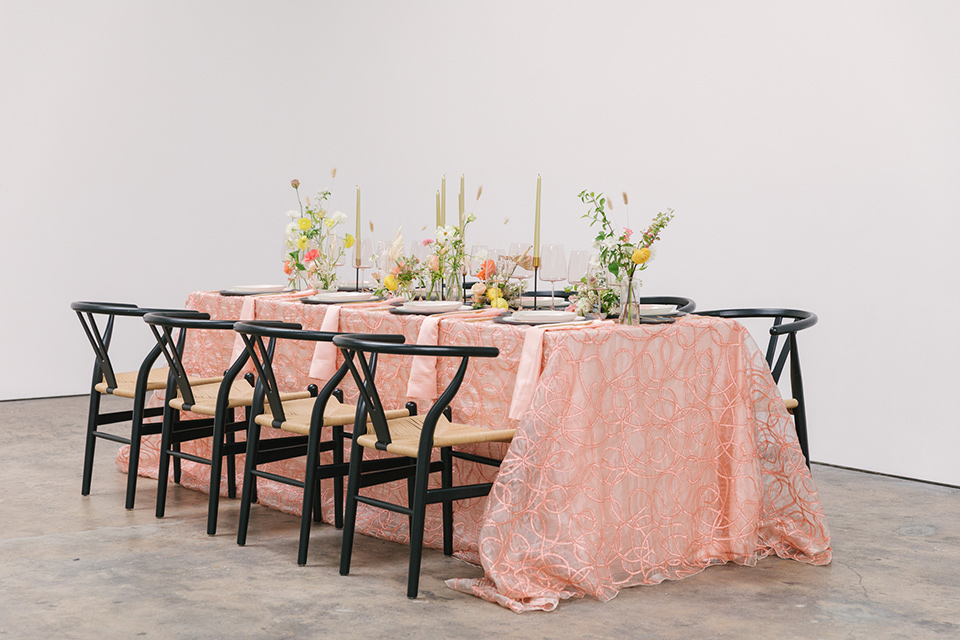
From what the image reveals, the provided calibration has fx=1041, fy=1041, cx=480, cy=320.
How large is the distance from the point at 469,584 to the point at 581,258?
1.13 meters

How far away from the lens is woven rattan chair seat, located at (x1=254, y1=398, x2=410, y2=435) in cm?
330

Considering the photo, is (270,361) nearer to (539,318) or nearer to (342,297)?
(342,297)

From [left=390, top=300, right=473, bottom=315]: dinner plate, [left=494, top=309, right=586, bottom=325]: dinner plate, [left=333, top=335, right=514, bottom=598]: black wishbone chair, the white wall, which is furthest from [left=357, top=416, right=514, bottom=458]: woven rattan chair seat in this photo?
the white wall

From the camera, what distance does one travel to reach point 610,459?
10.1 feet

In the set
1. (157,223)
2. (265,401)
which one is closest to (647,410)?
(265,401)

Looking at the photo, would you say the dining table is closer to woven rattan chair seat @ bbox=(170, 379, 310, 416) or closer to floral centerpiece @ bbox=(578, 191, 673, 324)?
floral centerpiece @ bbox=(578, 191, 673, 324)

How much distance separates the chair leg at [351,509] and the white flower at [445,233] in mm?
986

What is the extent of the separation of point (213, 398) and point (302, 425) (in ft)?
2.31

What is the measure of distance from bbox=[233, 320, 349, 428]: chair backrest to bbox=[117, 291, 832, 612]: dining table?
1.07 feet

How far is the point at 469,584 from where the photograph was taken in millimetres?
2998

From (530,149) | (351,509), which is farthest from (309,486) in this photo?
(530,149)

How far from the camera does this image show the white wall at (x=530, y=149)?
4.61m

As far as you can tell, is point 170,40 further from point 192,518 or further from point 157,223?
point 192,518

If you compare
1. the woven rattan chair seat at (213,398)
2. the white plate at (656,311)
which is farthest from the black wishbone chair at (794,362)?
the woven rattan chair seat at (213,398)
